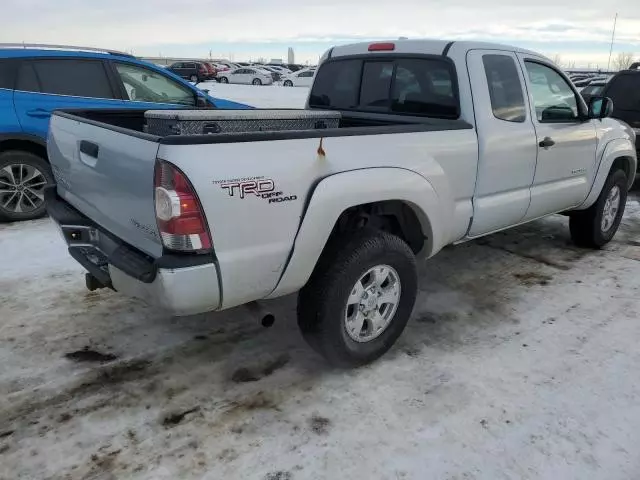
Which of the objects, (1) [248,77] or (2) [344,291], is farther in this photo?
(1) [248,77]

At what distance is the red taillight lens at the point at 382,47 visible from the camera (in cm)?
428

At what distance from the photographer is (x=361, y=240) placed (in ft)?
10.2

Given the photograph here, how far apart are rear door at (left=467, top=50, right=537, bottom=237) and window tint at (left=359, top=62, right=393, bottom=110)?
0.69 metres

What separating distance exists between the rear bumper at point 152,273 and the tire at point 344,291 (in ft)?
2.04

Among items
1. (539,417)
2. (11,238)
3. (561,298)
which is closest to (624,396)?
(539,417)

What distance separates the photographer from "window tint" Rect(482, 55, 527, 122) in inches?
156

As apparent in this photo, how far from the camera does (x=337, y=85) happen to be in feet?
15.6

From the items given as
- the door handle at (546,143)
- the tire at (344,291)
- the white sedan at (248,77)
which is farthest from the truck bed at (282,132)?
the white sedan at (248,77)

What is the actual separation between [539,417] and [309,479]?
128 cm

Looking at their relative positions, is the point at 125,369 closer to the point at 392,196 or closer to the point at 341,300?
the point at 341,300

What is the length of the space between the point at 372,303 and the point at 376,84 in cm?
196

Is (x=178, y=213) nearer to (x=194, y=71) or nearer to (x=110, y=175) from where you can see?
(x=110, y=175)

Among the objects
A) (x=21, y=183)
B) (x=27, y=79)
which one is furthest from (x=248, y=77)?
(x=21, y=183)

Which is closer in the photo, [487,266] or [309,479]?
[309,479]
